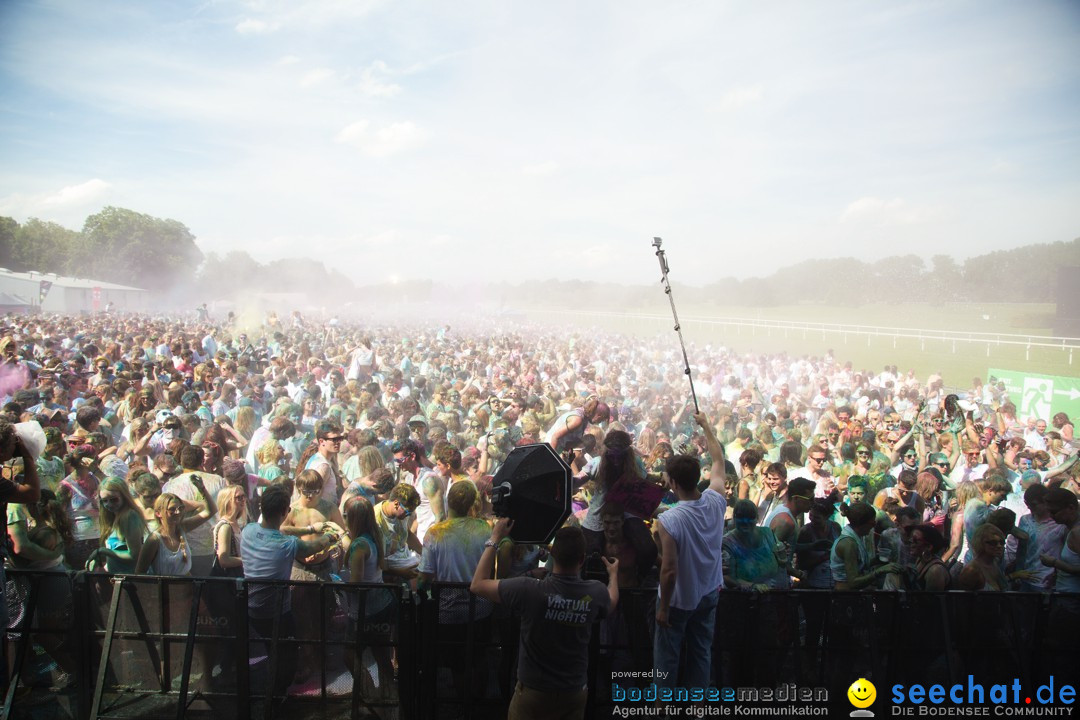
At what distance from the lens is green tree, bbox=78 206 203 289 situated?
5762 centimetres

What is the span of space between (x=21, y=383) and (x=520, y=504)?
1178cm

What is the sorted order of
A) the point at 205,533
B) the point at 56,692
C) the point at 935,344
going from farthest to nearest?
the point at 935,344
the point at 205,533
the point at 56,692

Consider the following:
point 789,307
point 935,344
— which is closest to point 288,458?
point 935,344

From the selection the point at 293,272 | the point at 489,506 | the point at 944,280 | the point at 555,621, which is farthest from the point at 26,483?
the point at 293,272

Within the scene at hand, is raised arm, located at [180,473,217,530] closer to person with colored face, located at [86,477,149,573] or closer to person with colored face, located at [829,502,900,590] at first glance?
A: person with colored face, located at [86,477,149,573]

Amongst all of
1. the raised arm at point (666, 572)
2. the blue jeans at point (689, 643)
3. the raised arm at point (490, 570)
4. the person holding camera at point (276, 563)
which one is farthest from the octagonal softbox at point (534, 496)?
the person holding camera at point (276, 563)

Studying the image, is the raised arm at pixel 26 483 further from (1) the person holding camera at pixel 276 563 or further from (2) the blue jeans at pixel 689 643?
(2) the blue jeans at pixel 689 643

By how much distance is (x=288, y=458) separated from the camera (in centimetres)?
795

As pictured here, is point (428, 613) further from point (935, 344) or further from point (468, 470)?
point (935, 344)

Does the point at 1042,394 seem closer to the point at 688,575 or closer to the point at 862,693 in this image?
the point at 862,693

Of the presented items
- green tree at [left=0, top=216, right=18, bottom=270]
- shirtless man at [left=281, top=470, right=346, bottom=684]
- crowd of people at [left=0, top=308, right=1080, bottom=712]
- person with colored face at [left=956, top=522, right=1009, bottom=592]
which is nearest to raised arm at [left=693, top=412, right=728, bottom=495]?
crowd of people at [left=0, top=308, right=1080, bottom=712]

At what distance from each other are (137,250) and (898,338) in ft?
184

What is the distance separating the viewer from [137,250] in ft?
189

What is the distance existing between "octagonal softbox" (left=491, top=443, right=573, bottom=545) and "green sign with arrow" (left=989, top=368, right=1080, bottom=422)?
13.0m
